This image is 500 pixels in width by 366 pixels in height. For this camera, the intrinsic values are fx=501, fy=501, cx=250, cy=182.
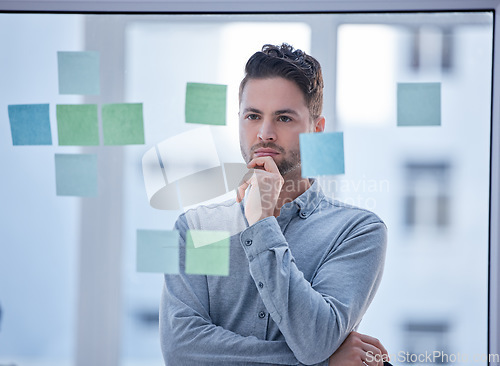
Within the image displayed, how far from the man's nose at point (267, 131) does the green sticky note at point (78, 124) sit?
16.8 inches

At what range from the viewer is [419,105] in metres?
1.25

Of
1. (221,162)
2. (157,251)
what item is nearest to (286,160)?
(221,162)

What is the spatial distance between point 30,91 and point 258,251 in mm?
747

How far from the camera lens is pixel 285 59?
1273mm

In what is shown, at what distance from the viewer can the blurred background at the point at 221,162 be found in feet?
4.10

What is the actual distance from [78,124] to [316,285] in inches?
28.8

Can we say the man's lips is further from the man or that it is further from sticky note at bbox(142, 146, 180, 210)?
sticky note at bbox(142, 146, 180, 210)

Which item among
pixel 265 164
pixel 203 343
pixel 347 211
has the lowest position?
pixel 203 343

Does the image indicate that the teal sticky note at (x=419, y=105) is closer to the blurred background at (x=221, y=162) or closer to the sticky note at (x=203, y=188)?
the blurred background at (x=221, y=162)

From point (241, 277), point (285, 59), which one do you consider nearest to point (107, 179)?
point (241, 277)

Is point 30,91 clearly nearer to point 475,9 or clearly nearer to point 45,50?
point 45,50

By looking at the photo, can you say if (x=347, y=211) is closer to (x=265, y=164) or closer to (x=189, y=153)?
(x=265, y=164)

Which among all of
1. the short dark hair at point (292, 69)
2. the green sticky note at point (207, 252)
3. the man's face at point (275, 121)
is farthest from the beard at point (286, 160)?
the green sticky note at point (207, 252)

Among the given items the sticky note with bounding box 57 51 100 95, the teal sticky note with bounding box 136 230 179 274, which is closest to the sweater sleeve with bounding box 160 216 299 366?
→ the teal sticky note with bounding box 136 230 179 274
